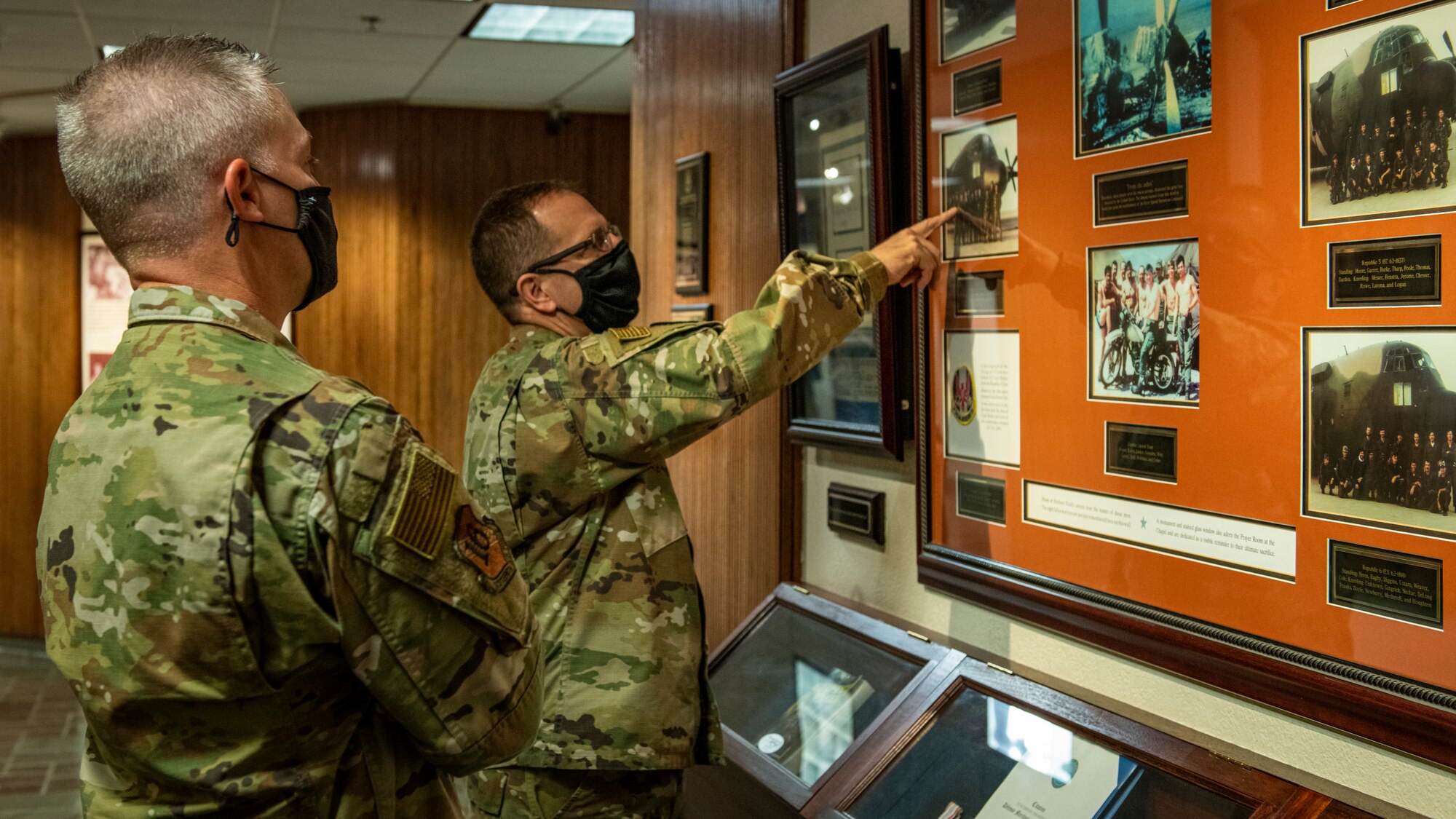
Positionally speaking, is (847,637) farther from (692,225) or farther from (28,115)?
(28,115)

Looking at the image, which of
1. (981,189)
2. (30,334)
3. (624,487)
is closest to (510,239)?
(624,487)

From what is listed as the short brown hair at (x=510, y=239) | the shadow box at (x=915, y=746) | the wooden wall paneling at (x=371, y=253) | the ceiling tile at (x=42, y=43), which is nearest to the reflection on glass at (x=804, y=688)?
the shadow box at (x=915, y=746)

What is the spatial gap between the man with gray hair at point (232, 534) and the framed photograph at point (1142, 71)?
98cm

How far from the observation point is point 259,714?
105 centimetres

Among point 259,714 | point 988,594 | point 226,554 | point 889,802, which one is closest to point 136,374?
point 226,554

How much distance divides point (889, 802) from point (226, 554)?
3.27 feet

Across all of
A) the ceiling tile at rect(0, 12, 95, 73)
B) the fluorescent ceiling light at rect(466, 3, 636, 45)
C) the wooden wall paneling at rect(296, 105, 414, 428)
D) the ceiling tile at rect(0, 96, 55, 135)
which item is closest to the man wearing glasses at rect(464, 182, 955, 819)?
the fluorescent ceiling light at rect(466, 3, 636, 45)

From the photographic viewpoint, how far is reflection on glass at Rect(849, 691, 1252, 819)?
4.30ft

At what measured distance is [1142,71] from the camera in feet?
4.60

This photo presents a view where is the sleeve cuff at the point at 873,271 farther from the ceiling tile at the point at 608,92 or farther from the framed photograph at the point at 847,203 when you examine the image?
the ceiling tile at the point at 608,92

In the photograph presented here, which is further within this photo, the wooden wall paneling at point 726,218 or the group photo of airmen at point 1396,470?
the wooden wall paneling at point 726,218

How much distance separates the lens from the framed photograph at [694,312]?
271 centimetres

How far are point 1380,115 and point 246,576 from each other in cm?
123

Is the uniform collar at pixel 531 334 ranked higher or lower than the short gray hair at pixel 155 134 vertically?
lower
